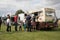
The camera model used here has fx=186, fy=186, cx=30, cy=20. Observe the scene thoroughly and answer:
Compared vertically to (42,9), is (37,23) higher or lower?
lower

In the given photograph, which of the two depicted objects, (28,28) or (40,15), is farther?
(40,15)

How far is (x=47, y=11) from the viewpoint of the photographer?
811 inches

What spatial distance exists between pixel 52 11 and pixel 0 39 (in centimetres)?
996

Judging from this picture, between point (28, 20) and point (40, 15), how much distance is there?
4.00m

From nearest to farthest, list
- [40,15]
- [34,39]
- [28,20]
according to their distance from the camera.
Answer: [34,39]
[28,20]
[40,15]

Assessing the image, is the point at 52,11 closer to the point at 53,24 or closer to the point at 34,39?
the point at 53,24

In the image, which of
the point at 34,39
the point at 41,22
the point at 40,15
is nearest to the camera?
the point at 34,39

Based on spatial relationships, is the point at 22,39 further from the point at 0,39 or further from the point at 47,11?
the point at 47,11

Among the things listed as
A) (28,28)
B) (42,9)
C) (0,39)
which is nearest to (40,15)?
(42,9)

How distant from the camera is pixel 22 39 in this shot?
11797mm

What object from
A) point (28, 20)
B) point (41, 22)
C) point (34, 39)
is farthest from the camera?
point (41, 22)

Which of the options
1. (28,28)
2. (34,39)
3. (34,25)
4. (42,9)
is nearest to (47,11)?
(42,9)

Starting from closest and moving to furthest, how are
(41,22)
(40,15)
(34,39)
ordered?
(34,39)
(41,22)
(40,15)

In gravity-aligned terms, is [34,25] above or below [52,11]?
below
